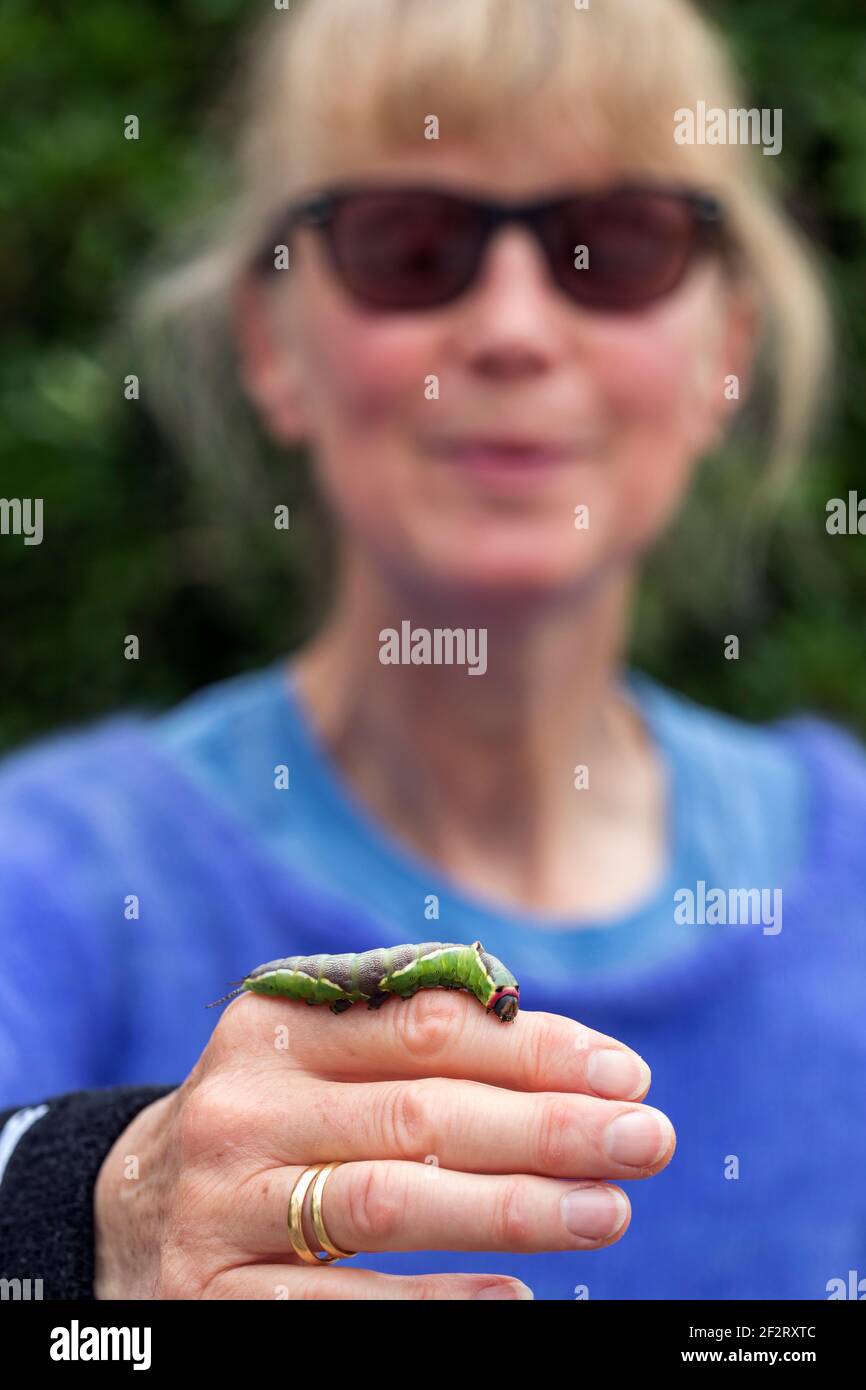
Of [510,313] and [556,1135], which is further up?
[510,313]

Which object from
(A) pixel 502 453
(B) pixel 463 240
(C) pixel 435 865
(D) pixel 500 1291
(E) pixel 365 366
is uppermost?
(B) pixel 463 240

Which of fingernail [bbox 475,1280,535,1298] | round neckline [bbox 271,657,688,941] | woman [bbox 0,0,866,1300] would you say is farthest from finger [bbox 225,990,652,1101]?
round neckline [bbox 271,657,688,941]

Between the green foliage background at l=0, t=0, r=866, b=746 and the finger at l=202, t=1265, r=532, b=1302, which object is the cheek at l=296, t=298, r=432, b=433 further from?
the finger at l=202, t=1265, r=532, b=1302

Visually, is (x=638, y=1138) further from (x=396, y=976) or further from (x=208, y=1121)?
(x=208, y=1121)

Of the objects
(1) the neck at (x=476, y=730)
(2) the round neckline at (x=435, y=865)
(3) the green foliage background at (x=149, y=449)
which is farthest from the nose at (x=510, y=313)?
(3) the green foliage background at (x=149, y=449)

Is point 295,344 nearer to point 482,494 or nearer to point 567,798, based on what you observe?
point 482,494

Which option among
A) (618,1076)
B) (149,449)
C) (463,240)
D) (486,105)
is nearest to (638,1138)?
(618,1076)

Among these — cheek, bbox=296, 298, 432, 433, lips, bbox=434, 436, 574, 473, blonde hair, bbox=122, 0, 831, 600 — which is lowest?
lips, bbox=434, 436, 574, 473
